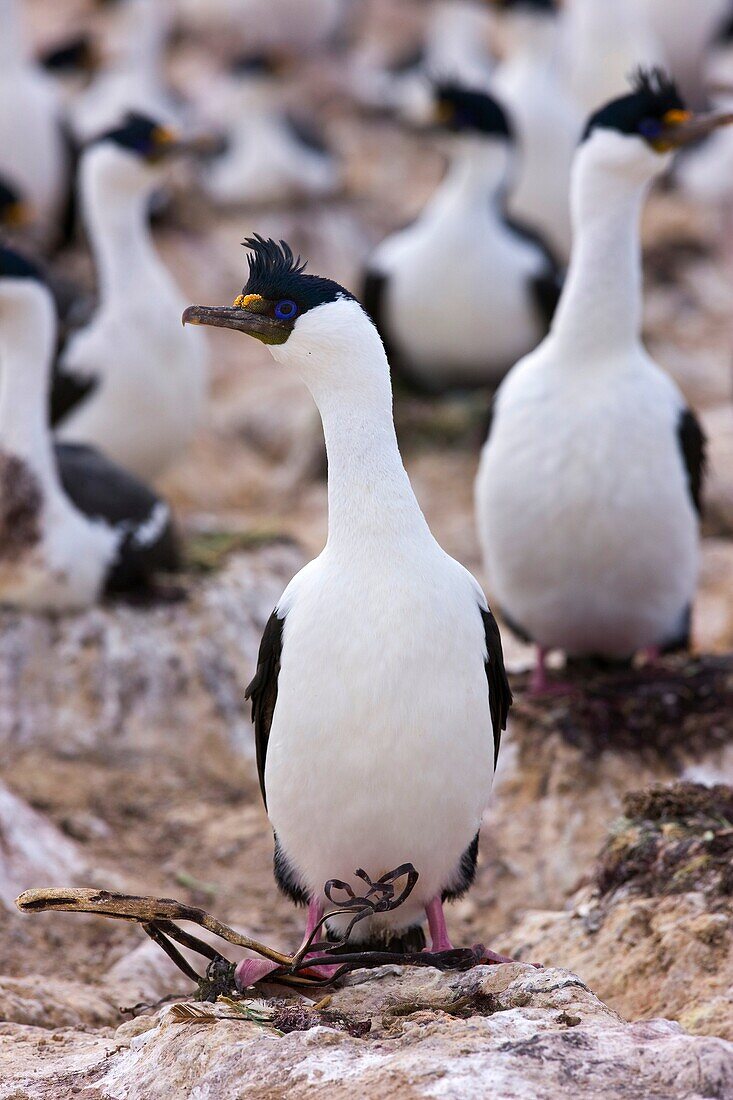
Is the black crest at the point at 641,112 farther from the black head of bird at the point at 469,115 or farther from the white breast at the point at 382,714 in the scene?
the black head of bird at the point at 469,115

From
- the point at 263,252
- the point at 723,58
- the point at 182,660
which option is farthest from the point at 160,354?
the point at 723,58

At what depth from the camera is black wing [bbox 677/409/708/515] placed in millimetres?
7043

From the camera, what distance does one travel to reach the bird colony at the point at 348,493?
443 centimetres

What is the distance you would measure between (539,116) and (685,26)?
16.7 feet

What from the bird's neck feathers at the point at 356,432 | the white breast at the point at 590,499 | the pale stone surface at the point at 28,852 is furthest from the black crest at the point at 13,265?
the bird's neck feathers at the point at 356,432

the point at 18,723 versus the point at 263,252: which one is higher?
Result: the point at 263,252

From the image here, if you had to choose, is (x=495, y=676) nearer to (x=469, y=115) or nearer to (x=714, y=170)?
(x=469, y=115)

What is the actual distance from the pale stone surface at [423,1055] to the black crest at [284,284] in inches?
71.5

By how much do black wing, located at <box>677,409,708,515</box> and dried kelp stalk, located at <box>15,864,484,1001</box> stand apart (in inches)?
121

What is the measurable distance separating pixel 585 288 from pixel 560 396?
46 cm

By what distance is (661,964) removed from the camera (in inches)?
195

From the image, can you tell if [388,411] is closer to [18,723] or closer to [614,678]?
[614,678]

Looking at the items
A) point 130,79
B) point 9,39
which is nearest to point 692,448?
point 9,39

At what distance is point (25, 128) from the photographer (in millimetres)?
13430
